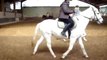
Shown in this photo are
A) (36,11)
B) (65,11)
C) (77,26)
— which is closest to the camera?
(65,11)

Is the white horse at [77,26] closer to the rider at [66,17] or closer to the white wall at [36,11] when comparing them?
the rider at [66,17]

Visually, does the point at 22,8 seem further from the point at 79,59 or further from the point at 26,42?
the point at 79,59

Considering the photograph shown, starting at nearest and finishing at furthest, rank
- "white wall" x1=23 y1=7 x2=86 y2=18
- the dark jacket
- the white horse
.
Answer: the dark jacket, the white horse, "white wall" x1=23 y1=7 x2=86 y2=18

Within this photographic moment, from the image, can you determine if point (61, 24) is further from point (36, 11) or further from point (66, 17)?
point (36, 11)

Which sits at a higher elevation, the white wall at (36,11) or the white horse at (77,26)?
the white horse at (77,26)

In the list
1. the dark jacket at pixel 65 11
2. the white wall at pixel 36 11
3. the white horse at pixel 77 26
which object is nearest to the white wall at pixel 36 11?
the white wall at pixel 36 11

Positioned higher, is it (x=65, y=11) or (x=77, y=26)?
(x=65, y=11)

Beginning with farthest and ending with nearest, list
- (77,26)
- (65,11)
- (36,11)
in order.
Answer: (36,11) < (77,26) < (65,11)

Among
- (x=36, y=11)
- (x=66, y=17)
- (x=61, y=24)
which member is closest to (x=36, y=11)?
(x=36, y=11)

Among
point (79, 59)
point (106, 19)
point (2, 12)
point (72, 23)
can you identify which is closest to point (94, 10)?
point (72, 23)

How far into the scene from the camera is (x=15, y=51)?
955 cm

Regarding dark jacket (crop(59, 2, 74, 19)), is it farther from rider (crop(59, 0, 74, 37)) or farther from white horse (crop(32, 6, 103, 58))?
white horse (crop(32, 6, 103, 58))

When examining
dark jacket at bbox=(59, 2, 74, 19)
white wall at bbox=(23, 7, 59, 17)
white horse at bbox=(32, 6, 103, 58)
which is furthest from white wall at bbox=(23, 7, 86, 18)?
dark jacket at bbox=(59, 2, 74, 19)

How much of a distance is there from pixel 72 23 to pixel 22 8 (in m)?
22.9
